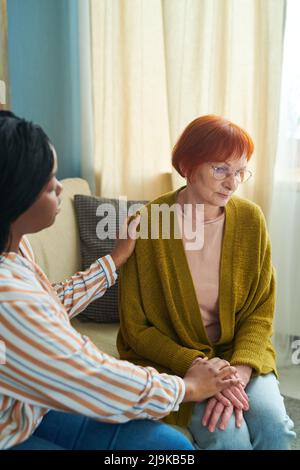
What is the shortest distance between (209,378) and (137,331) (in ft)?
1.05

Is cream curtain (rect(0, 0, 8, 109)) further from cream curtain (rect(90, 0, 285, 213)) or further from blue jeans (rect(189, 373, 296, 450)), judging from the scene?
blue jeans (rect(189, 373, 296, 450))


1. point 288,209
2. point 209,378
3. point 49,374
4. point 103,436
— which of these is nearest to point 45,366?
point 49,374

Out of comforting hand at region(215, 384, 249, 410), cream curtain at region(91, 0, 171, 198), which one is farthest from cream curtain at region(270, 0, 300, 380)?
comforting hand at region(215, 384, 249, 410)

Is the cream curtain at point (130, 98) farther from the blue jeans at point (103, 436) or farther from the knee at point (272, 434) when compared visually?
the blue jeans at point (103, 436)

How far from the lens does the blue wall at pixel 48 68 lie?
8.35 ft

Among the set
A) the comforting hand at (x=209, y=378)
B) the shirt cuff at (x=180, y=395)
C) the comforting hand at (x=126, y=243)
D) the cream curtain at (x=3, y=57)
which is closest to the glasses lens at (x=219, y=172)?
the comforting hand at (x=126, y=243)

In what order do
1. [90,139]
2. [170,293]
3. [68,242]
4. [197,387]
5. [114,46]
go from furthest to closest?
[90,139]
[114,46]
[68,242]
[170,293]
[197,387]

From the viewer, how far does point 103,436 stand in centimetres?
118

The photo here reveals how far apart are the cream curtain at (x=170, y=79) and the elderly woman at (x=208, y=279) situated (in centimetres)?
72

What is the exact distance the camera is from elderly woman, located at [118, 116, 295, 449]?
5.12 feet
